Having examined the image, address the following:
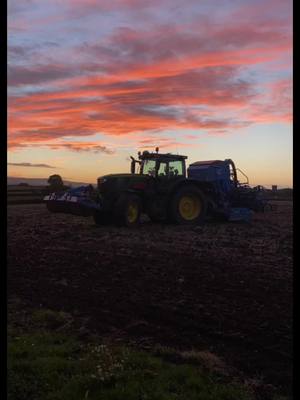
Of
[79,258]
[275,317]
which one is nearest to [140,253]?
[79,258]

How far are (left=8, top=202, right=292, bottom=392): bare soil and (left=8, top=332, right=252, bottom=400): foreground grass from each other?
0.63m

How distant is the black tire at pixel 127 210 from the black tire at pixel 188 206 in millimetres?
1601

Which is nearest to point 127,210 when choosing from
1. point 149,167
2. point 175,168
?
point 149,167

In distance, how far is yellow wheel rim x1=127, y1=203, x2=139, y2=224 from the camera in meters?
17.8

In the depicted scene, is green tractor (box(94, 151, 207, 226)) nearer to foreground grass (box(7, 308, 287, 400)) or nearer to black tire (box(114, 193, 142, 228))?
black tire (box(114, 193, 142, 228))

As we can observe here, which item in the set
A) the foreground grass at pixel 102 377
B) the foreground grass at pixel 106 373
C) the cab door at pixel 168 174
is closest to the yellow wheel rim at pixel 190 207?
the cab door at pixel 168 174

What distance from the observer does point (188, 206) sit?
1964 cm

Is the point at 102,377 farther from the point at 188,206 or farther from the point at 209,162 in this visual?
the point at 209,162

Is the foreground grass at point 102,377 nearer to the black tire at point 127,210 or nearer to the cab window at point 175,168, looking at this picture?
the black tire at point 127,210

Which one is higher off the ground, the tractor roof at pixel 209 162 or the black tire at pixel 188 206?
the tractor roof at pixel 209 162

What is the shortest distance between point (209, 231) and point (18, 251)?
24.6 feet

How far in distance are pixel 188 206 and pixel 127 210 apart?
3.18 meters

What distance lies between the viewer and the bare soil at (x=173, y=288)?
6246 mm
